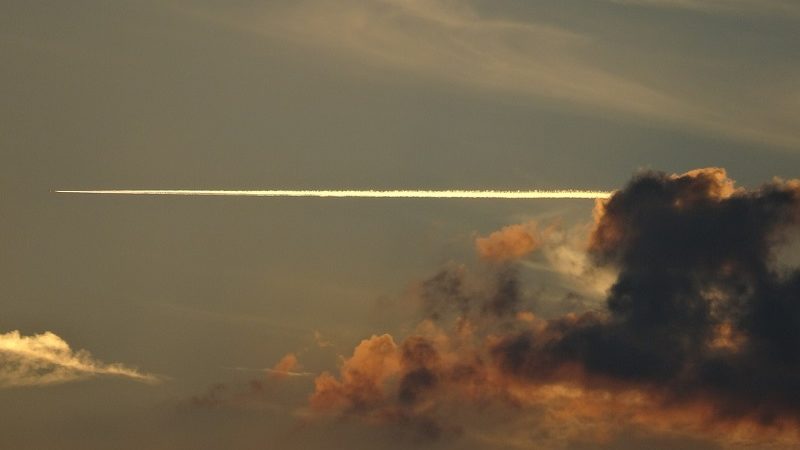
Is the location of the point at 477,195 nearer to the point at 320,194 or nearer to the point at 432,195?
the point at 432,195

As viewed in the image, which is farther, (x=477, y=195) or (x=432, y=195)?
(x=432, y=195)

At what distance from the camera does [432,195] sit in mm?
187125

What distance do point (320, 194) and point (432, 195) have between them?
4746 centimetres

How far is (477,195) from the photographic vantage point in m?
162

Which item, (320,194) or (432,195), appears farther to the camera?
(432,195)

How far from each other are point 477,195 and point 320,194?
56.0m

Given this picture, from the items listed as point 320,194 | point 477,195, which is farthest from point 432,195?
point 320,194

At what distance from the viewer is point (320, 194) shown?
6481 inches
